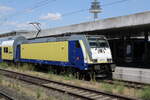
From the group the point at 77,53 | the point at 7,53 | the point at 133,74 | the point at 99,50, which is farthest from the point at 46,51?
the point at 7,53

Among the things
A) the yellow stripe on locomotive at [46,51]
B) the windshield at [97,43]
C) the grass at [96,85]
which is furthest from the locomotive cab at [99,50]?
the yellow stripe on locomotive at [46,51]

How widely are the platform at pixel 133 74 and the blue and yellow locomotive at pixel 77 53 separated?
0.62 meters

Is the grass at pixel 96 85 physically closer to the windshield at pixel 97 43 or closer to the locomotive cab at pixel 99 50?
the locomotive cab at pixel 99 50

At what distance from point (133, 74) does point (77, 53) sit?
3.63 metres

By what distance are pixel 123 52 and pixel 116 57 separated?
44.8 inches

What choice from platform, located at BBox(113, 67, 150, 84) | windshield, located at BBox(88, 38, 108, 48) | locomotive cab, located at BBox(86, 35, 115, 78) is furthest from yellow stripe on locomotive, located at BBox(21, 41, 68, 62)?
platform, located at BBox(113, 67, 150, 84)

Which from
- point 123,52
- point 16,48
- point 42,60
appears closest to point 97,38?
point 42,60

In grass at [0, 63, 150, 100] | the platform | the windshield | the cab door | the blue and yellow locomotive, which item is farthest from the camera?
the cab door

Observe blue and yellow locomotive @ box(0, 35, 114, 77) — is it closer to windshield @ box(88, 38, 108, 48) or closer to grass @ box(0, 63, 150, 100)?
windshield @ box(88, 38, 108, 48)

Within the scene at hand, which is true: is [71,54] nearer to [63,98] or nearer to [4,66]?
[63,98]

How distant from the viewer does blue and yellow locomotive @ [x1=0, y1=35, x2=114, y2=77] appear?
15.5m

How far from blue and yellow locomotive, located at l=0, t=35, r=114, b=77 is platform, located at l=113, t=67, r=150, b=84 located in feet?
2.03

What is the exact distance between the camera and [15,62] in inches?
1073

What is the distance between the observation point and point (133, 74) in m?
15.7
